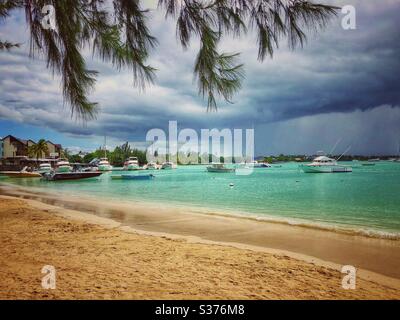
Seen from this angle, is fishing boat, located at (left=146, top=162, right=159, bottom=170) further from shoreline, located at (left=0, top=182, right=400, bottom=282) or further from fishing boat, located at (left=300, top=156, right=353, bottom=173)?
shoreline, located at (left=0, top=182, right=400, bottom=282)

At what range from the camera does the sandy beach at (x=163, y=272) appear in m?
3.66

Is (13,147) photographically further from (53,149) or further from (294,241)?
(294,241)

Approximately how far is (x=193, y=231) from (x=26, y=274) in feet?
18.2

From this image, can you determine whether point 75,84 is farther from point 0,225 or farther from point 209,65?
point 0,225

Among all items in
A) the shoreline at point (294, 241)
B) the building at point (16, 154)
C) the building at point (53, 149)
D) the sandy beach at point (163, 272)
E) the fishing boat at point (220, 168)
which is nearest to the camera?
the sandy beach at point (163, 272)

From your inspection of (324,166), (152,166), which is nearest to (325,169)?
(324,166)

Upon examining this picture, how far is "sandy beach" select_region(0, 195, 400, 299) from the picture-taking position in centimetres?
366

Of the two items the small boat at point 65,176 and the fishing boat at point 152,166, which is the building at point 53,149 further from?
the small boat at point 65,176

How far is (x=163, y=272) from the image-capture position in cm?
450

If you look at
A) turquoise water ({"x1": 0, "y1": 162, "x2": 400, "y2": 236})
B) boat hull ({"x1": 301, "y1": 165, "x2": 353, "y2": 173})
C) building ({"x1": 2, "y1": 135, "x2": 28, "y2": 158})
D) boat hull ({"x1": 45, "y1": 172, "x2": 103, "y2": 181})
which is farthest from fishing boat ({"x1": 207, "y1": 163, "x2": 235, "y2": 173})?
building ({"x1": 2, "y1": 135, "x2": 28, "y2": 158})

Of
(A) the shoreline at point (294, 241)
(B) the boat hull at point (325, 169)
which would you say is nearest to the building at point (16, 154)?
(B) the boat hull at point (325, 169)

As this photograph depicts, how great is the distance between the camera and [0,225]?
8.37 metres

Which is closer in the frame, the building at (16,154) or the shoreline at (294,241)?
the shoreline at (294,241)
